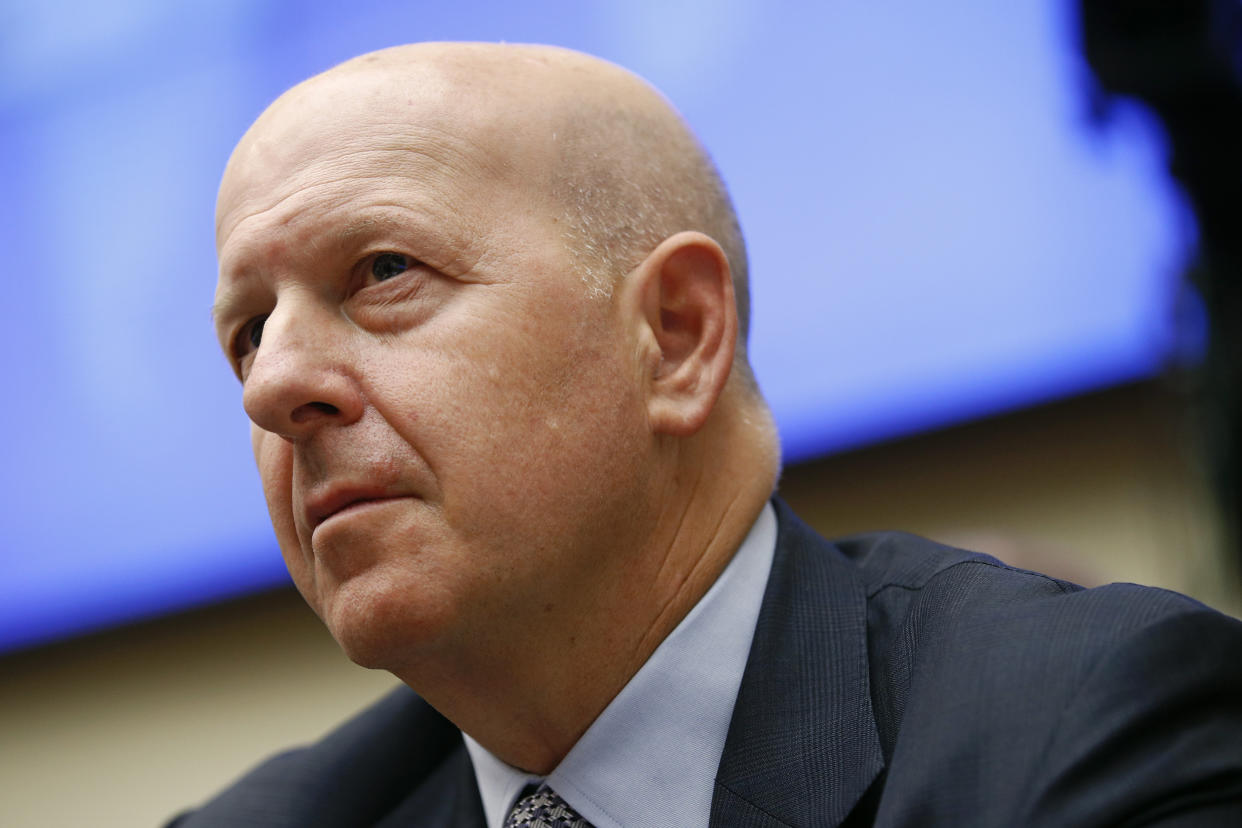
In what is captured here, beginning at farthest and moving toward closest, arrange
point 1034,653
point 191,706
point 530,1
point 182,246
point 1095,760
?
point 191,706 < point 182,246 < point 530,1 < point 1034,653 < point 1095,760

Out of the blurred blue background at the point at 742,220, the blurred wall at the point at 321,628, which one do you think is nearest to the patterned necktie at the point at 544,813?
the blurred wall at the point at 321,628

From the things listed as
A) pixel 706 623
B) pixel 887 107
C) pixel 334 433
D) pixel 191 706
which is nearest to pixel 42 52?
pixel 191 706

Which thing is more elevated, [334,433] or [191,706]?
[334,433]

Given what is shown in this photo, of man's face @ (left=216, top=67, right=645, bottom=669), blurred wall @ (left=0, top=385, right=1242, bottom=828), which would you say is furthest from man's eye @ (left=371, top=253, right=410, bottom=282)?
blurred wall @ (left=0, top=385, right=1242, bottom=828)

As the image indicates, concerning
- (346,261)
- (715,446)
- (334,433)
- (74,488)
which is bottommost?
(74,488)

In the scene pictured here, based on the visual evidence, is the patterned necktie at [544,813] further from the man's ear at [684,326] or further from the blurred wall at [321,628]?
the blurred wall at [321,628]

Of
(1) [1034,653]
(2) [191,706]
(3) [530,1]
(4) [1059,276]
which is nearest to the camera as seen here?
(1) [1034,653]

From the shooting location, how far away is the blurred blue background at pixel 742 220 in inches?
106

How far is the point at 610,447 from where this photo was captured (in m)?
1.40

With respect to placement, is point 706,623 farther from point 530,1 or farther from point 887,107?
point 530,1

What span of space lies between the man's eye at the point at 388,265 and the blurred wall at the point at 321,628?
1.34m

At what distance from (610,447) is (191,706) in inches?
96.0

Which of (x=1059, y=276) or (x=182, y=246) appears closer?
(x=1059, y=276)

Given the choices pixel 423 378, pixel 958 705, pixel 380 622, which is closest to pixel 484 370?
pixel 423 378
